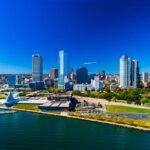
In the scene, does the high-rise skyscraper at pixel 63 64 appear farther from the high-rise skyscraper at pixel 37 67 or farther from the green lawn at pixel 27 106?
the green lawn at pixel 27 106

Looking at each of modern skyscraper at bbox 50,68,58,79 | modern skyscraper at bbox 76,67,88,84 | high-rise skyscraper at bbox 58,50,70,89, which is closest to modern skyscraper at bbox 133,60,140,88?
modern skyscraper at bbox 76,67,88,84

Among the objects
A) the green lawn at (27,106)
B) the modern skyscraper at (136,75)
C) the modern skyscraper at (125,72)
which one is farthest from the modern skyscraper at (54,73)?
the green lawn at (27,106)

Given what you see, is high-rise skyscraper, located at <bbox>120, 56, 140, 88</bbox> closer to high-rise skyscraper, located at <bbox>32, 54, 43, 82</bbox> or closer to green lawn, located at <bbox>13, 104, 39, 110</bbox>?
high-rise skyscraper, located at <bbox>32, 54, 43, 82</bbox>

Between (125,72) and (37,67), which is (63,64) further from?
(125,72)

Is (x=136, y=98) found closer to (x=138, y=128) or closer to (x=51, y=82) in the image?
(x=138, y=128)

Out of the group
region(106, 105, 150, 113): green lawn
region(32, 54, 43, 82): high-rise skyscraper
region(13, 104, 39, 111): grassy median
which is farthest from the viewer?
region(32, 54, 43, 82): high-rise skyscraper

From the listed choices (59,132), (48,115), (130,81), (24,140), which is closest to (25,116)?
(48,115)

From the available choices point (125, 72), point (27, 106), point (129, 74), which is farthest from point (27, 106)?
point (129, 74)
